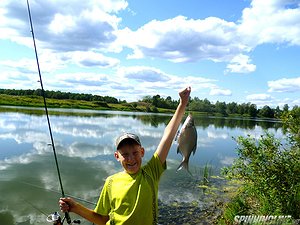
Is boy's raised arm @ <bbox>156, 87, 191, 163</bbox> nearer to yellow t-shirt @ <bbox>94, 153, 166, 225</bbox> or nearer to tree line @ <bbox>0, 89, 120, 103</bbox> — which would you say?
yellow t-shirt @ <bbox>94, 153, 166, 225</bbox>

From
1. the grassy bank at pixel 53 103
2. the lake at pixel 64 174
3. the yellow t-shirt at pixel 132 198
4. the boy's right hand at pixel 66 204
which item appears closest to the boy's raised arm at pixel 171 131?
the yellow t-shirt at pixel 132 198

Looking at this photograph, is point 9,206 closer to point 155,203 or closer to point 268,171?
point 268,171

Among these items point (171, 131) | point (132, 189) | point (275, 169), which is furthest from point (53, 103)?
point (132, 189)

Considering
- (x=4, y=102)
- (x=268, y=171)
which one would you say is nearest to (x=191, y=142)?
(x=268, y=171)

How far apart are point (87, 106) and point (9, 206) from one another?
93.5m

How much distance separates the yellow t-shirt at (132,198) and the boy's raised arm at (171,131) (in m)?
0.17

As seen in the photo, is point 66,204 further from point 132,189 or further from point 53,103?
point 53,103

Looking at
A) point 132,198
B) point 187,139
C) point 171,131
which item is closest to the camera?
point 132,198

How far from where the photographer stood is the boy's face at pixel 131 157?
122 inches

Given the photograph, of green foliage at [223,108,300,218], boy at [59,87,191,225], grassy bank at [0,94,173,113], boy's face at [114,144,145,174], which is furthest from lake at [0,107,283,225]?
grassy bank at [0,94,173,113]

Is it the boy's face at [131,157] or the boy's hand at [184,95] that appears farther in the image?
the boy's hand at [184,95]

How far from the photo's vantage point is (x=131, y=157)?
3135mm

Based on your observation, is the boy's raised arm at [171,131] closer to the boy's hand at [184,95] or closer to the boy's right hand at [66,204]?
the boy's hand at [184,95]

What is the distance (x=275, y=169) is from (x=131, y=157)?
6646mm
